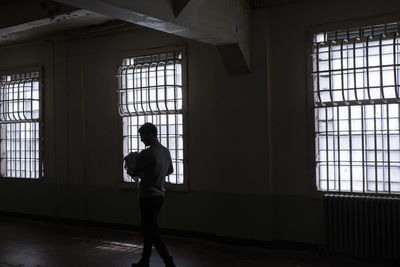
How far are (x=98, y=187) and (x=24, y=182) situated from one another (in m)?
1.83

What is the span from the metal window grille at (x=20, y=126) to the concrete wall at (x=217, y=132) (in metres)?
0.32

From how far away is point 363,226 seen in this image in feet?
16.9

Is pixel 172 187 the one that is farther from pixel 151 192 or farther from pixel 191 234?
pixel 151 192

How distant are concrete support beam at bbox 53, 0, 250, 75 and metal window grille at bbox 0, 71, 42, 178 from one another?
418cm

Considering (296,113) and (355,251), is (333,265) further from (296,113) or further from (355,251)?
(296,113)

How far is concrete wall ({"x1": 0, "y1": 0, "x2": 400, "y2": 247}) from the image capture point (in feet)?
18.7

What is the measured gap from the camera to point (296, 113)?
572cm

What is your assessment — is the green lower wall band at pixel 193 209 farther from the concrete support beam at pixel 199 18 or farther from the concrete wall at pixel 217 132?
the concrete support beam at pixel 199 18

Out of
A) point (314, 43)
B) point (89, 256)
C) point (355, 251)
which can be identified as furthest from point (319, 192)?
point (89, 256)

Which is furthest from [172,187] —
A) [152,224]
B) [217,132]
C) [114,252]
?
[152,224]

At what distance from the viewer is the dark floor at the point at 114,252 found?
17.4ft

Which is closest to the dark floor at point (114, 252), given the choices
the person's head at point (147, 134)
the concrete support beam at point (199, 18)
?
the person's head at point (147, 134)

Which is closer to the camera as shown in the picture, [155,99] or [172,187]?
[172,187]

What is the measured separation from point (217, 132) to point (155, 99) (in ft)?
3.98
